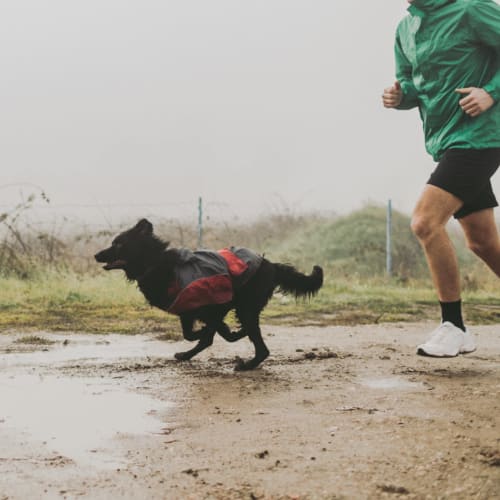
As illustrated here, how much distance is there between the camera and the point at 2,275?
37.8ft

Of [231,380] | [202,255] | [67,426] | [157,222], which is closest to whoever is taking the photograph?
[67,426]

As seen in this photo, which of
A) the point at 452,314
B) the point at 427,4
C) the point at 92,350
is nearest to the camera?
the point at 427,4

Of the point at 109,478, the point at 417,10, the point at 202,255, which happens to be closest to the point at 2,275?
the point at 202,255

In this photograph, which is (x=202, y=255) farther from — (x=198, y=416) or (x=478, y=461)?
(x=478, y=461)

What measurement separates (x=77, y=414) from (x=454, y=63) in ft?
9.91

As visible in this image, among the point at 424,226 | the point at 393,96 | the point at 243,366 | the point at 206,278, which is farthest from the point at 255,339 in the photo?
the point at 393,96

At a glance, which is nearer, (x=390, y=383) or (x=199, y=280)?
(x=390, y=383)

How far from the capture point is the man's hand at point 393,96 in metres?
5.33

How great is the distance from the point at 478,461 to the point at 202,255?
8.59 ft

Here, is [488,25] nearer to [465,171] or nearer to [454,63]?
[454,63]

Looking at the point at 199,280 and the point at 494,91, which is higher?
the point at 494,91

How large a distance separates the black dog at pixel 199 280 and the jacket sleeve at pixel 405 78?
1.46 m

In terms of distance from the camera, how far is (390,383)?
455 centimetres

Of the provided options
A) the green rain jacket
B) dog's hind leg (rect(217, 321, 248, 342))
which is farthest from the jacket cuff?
dog's hind leg (rect(217, 321, 248, 342))
